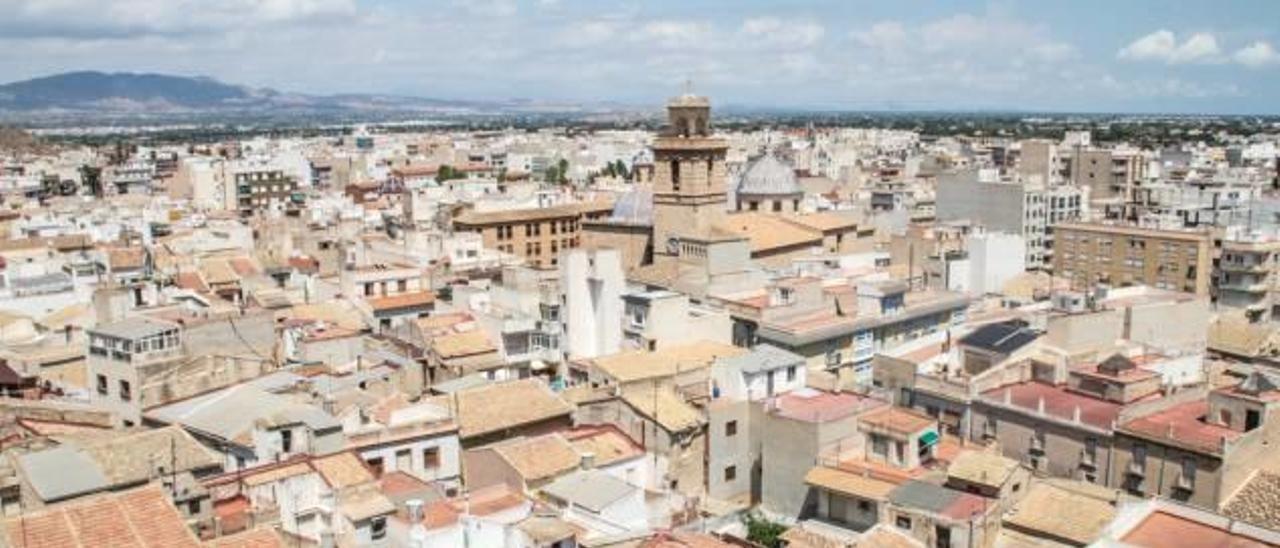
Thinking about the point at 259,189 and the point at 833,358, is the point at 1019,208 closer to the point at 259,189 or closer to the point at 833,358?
the point at 833,358

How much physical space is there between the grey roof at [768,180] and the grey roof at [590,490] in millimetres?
52601

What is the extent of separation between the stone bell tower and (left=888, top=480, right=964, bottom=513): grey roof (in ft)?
104

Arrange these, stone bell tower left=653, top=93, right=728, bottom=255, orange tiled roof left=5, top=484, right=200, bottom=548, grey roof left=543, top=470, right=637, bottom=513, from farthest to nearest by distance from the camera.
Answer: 1. stone bell tower left=653, top=93, right=728, bottom=255
2. grey roof left=543, top=470, right=637, bottom=513
3. orange tiled roof left=5, top=484, right=200, bottom=548

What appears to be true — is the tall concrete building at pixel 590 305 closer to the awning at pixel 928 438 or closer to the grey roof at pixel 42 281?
the awning at pixel 928 438

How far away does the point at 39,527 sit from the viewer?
820 inches

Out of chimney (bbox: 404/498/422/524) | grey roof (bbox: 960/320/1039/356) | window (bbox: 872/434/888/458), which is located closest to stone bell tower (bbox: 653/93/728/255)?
grey roof (bbox: 960/320/1039/356)

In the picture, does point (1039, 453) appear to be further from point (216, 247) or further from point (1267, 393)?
point (216, 247)

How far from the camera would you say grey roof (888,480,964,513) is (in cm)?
3055

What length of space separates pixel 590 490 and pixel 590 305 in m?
17.7

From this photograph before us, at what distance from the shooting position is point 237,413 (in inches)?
1375

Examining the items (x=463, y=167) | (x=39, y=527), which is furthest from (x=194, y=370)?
(x=463, y=167)

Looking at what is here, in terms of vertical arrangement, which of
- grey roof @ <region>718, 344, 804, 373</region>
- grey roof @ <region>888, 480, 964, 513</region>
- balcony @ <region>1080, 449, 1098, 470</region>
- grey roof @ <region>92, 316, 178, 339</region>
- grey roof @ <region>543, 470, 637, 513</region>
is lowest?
balcony @ <region>1080, 449, 1098, 470</region>

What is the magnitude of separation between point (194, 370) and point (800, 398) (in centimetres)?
1957

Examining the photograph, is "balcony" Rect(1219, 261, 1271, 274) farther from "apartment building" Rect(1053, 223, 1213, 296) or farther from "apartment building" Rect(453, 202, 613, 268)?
"apartment building" Rect(453, 202, 613, 268)
